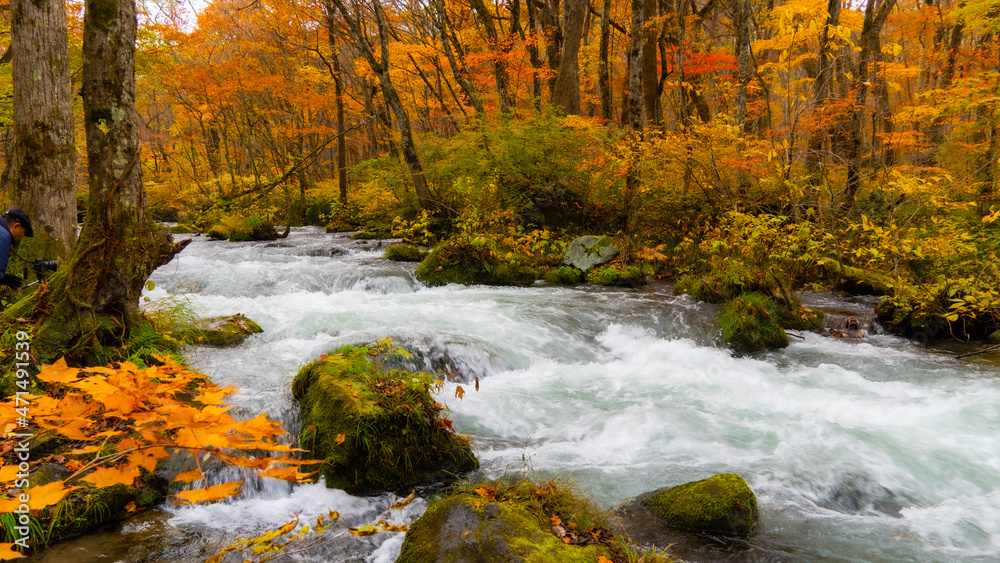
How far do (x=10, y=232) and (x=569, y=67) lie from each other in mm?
14104

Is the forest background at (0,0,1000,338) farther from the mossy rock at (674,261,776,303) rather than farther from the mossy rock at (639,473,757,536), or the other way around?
the mossy rock at (639,473,757,536)

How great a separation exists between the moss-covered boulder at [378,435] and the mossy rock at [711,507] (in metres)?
1.55

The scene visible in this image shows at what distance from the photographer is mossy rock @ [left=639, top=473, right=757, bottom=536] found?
331cm

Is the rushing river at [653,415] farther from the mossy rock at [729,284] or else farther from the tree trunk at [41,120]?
the tree trunk at [41,120]

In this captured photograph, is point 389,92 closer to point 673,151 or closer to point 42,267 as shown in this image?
point 673,151

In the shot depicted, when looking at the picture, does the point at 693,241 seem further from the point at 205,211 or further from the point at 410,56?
the point at 205,211

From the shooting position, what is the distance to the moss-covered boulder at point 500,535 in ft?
8.13

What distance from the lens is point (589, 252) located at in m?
12.0

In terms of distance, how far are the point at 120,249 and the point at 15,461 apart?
7.11 ft

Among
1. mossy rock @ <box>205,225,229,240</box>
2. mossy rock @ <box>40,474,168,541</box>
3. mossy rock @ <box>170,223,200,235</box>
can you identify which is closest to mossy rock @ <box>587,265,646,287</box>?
mossy rock @ <box>40,474,168,541</box>

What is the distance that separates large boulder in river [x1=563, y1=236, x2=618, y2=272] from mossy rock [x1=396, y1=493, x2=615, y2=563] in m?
9.27

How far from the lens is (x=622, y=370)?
700cm

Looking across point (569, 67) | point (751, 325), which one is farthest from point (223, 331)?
point (569, 67)

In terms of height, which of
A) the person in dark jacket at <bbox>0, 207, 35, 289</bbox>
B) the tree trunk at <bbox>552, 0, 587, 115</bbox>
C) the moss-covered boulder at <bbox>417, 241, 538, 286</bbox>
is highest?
the tree trunk at <bbox>552, 0, 587, 115</bbox>
